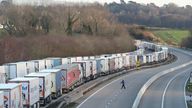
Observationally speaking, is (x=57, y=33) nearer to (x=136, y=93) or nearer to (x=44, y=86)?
(x=136, y=93)

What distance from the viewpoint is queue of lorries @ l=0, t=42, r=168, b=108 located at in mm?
30469

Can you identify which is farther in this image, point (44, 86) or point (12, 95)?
point (44, 86)

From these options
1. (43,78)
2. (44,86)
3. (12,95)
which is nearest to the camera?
(12,95)

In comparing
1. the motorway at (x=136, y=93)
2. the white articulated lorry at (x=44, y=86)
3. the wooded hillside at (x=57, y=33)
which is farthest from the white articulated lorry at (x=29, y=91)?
the wooded hillside at (x=57, y=33)

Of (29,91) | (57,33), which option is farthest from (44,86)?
(57,33)

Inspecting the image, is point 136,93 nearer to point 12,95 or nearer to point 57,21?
point 12,95

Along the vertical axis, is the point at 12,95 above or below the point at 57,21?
below

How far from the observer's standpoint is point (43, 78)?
129 feet

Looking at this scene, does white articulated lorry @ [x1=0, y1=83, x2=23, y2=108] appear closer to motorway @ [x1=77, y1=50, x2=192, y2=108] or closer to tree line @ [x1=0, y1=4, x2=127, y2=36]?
motorway @ [x1=77, y1=50, x2=192, y2=108]

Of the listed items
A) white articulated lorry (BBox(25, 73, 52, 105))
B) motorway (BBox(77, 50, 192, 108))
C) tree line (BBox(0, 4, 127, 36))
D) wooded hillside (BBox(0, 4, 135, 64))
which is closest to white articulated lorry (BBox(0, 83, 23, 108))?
white articulated lorry (BBox(25, 73, 52, 105))

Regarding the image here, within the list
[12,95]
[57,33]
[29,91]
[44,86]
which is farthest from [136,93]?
[57,33]

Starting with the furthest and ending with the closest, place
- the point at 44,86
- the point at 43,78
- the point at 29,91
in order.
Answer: the point at 44,86
the point at 43,78
the point at 29,91

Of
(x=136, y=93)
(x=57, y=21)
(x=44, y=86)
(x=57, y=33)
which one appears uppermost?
(x=57, y=21)

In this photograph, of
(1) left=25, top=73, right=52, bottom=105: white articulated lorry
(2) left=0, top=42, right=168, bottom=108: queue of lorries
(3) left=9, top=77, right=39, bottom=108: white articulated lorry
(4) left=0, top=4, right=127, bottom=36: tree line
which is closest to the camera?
(2) left=0, top=42, right=168, bottom=108: queue of lorries
